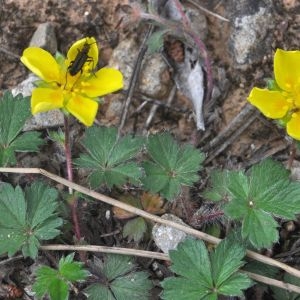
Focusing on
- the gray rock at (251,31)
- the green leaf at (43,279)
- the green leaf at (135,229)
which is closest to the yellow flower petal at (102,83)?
the green leaf at (135,229)

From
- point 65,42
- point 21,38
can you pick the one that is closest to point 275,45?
point 65,42

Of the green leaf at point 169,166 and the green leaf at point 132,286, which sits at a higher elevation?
the green leaf at point 169,166

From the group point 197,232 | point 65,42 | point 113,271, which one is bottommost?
point 113,271

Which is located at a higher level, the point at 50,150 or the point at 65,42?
the point at 65,42

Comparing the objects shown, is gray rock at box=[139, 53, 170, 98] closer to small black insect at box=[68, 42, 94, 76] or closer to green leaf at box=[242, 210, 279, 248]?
small black insect at box=[68, 42, 94, 76]

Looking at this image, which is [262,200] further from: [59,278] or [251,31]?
[251,31]

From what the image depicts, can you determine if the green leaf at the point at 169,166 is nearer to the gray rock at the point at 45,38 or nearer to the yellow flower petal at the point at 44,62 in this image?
the yellow flower petal at the point at 44,62

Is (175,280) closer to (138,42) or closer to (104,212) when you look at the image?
(104,212)
